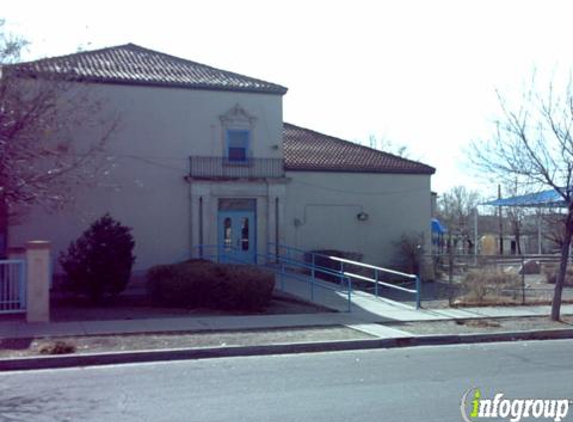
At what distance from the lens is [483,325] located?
16078mm

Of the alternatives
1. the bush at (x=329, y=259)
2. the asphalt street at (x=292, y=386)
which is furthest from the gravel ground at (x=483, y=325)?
the bush at (x=329, y=259)

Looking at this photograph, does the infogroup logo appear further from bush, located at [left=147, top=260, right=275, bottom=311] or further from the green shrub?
bush, located at [left=147, top=260, right=275, bottom=311]

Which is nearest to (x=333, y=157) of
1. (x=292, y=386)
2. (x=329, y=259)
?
(x=329, y=259)

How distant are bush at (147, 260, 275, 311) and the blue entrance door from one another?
Result: 8.87 meters

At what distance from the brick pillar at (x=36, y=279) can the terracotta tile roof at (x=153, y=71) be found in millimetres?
10180

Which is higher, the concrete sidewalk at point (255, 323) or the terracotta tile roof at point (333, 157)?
the terracotta tile roof at point (333, 157)

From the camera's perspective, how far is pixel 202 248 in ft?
91.5

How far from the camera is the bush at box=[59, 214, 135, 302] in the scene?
20.5 m

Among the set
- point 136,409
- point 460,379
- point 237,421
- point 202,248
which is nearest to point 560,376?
point 460,379

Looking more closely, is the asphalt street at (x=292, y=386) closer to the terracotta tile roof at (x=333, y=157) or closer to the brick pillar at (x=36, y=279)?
the brick pillar at (x=36, y=279)

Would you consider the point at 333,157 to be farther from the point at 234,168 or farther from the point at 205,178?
the point at 205,178

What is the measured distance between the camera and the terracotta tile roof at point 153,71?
2684cm

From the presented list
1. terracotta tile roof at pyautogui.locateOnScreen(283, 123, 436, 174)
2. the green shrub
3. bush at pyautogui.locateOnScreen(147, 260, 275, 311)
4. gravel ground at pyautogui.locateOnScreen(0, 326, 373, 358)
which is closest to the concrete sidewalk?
gravel ground at pyautogui.locateOnScreen(0, 326, 373, 358)

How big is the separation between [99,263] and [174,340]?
774 centimetres
